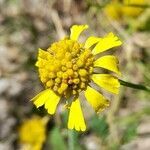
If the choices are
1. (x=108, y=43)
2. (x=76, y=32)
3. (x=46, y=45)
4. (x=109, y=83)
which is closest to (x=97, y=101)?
(x=109, y=83)

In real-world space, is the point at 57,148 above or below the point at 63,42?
below

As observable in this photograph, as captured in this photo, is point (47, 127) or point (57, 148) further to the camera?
point (47, 127)

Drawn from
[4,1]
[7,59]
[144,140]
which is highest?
[4,1]

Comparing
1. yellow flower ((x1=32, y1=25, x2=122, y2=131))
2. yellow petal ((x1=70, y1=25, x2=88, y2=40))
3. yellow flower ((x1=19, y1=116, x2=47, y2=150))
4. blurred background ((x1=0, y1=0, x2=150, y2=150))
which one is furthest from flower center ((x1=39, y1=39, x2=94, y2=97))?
yellow flower ((x1=19, y1=116, x2=47, y2=150))

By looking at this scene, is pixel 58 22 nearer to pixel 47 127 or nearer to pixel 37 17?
pixel 37 17

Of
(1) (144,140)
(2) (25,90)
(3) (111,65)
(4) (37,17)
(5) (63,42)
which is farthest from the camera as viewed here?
(4) (37,17)

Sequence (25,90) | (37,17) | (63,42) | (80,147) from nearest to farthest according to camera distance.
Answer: (63,42), (80,147), (25,90), (37,17)

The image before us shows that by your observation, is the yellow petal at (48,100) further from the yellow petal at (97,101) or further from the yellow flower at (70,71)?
the yellow petal at (97,101)

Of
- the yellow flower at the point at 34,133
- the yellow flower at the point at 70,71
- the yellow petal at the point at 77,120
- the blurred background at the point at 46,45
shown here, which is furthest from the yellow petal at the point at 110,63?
the yellow flower at the point at 34,133

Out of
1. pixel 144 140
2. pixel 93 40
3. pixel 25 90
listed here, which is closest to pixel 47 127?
pixel 25 90
